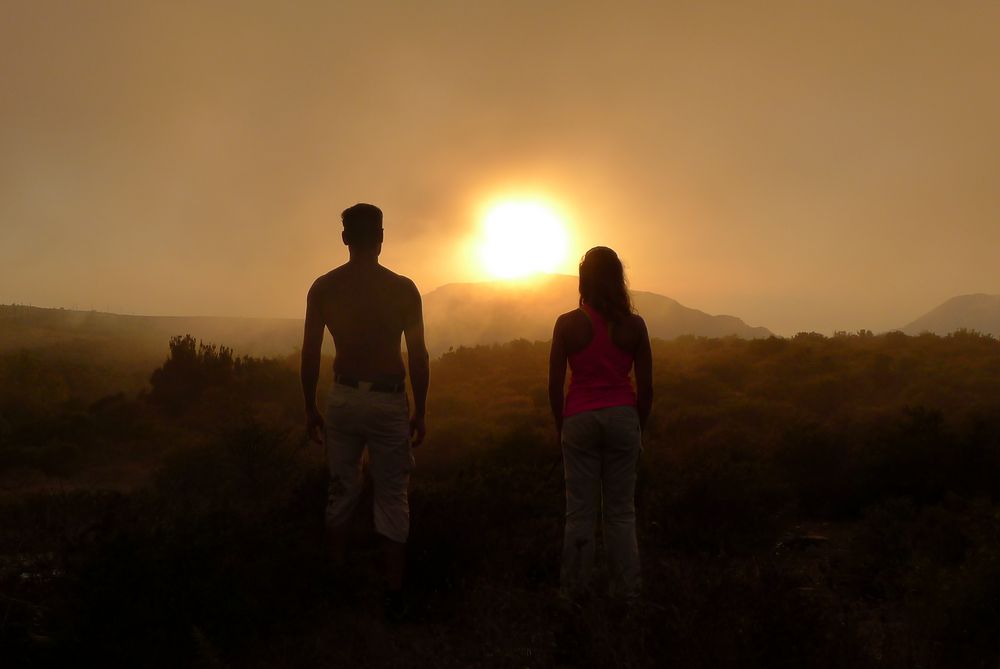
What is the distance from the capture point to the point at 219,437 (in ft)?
37.7

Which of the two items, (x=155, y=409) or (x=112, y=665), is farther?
(x=155, y=409)

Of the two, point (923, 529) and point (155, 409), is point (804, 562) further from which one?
point (155, 409)

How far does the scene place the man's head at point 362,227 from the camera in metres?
4.33

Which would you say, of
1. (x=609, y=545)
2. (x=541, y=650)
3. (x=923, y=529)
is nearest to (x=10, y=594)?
(x=541, y=650)

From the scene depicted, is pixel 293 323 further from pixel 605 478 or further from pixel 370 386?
pixel 605 478

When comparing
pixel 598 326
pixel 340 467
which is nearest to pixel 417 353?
pixel 340 467

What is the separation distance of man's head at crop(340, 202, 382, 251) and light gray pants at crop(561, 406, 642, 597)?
4.96ft

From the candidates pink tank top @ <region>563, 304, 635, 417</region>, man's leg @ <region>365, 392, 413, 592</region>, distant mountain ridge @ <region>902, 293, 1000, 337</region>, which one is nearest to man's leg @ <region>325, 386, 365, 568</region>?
man's leg @ <region>365, 392, 413, 592</region>

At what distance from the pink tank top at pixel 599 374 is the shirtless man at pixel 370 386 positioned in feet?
2.92

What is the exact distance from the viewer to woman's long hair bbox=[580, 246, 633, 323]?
4266 mm

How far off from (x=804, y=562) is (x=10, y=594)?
5739mm

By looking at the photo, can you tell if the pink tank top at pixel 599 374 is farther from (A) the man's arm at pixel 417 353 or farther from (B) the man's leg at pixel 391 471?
(B) the man's leg at pixel 391 471

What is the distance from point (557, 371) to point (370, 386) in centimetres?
106

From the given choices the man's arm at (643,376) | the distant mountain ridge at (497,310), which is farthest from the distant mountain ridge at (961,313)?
the man's arm at (643,376)
